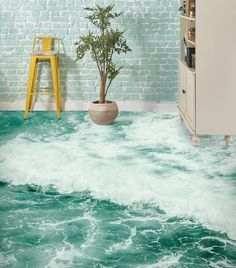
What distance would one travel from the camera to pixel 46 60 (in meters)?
6.96

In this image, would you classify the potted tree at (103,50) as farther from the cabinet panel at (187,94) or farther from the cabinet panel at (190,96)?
the cabinet panel at (190,96)

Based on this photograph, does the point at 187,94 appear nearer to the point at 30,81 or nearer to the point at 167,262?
the point at 30,81

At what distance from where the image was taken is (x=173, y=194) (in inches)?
164

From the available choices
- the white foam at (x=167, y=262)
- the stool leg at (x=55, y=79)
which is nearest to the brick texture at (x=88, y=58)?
the stool leg at (x=55, y=79)

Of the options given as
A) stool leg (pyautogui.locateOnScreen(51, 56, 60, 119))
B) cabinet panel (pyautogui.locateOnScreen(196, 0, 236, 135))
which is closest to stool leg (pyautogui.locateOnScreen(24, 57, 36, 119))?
stool leg (pyautogui.locateOnScreen(51, 56, 60, 119))

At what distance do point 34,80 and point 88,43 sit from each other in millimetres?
964

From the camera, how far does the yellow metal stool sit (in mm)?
6742

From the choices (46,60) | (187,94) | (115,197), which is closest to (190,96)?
(187,94)

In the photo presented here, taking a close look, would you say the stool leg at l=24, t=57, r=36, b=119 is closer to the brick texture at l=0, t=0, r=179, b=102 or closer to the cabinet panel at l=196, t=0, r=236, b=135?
the brick texture at l=0, t=0, r=179, b=102

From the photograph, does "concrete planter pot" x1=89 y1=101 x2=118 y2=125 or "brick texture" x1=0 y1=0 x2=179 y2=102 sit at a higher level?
"brick texture" x1=0 y1=0 x2=179 y2=102

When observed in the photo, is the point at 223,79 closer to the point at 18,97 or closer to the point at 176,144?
the point at 176,144

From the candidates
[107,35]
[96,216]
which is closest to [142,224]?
[96,216]

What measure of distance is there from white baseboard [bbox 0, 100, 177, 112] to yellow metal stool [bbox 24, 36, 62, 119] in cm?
16

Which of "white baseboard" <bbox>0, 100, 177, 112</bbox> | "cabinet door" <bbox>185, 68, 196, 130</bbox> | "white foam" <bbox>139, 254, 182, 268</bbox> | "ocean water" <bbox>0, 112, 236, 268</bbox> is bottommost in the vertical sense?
"white foam" <bbox>139, 254, 182, 268</bbox>
